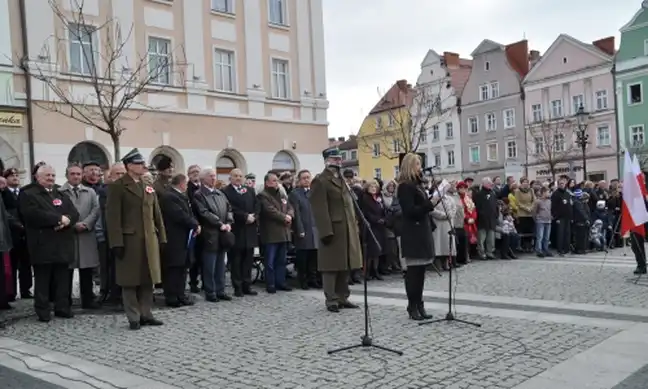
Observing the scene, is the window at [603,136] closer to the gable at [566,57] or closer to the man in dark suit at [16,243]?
the gable at [566,57]

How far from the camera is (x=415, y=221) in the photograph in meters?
7.70

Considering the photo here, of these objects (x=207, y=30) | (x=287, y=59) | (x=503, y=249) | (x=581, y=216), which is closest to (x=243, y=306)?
(x=503, y=249)

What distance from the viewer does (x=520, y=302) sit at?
8844mm

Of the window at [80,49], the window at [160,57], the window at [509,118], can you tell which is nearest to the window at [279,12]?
the window at [160,57]

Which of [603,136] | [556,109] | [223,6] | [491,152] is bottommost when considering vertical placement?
[491,152]

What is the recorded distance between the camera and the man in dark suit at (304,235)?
1094 cm

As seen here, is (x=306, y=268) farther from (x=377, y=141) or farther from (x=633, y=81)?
(x=377, y=141)

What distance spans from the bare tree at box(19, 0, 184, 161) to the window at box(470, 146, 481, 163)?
40.1m

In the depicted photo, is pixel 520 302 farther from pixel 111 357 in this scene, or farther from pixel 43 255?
pixel 43 255

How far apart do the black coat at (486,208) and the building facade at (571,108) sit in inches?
1338

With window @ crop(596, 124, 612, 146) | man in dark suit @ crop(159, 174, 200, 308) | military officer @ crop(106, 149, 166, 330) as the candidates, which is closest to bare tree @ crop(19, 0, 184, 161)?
man in dark suit @ crop(159, 174, 200, 308)

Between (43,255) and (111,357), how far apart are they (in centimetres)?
255

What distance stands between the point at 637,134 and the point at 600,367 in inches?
1807

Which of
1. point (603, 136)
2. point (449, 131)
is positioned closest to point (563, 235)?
point (603, 136)
